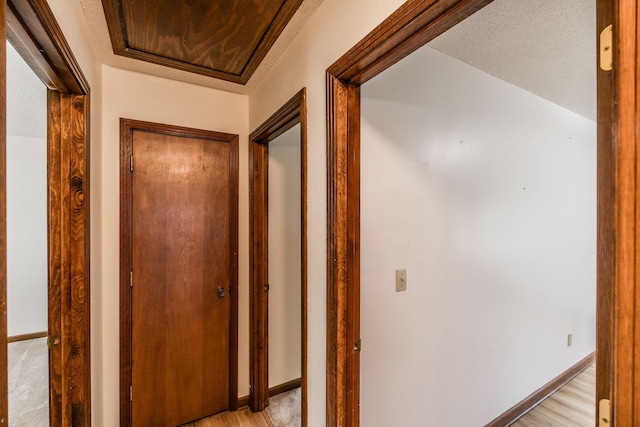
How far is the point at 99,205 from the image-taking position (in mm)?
1660

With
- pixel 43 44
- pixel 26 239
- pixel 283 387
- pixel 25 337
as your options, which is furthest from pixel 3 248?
pixel 25 337

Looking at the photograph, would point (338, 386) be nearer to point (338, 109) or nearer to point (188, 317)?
point (338, 109)

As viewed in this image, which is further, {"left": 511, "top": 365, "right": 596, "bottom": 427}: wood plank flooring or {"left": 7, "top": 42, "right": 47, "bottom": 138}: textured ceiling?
{"left": 511, "top": 365, "right": 596, "bottom": 427}: wood plank flooring

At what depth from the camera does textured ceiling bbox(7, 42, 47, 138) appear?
1.53 meters

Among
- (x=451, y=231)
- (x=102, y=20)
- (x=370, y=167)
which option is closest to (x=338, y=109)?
(x=370, y=167)

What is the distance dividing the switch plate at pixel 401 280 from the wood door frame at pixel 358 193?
405mm

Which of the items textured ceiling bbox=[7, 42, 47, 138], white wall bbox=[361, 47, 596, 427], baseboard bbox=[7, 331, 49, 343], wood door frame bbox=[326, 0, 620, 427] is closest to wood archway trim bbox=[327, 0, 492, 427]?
wood door frame bbox=[326, 0, 620, 427]

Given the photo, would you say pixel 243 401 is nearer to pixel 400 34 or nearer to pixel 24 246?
pixel 400 34

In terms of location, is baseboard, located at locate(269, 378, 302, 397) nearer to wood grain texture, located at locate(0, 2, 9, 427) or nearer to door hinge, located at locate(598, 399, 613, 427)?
wood grain texture, located at locate(0, 2, 9, 427)

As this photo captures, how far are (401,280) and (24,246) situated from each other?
144 inches

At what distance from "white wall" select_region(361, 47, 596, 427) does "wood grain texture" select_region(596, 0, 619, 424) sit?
912 millimetres

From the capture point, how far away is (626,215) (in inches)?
18.3

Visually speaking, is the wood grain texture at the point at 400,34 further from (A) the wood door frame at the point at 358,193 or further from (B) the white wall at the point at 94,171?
(B) the white wall at the point at 94,171

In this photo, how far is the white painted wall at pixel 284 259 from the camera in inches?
92.2
